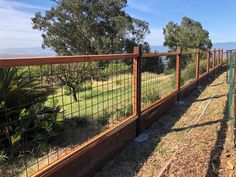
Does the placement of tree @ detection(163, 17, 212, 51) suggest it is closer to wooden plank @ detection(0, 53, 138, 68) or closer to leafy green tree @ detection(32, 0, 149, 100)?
leafy green tree @ detection(32, 0, 149, 100)

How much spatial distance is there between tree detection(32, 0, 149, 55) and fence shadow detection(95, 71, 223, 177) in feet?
67.7

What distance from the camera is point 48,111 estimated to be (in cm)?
396

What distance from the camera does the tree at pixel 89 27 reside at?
81.7 feet

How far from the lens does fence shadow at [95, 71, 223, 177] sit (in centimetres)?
291

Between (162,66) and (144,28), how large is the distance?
2215 centimetres

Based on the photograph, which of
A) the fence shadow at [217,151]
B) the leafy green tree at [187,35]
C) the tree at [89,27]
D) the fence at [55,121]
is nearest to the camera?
the fence at [55,121]

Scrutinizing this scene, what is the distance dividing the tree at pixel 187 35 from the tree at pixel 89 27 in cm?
609

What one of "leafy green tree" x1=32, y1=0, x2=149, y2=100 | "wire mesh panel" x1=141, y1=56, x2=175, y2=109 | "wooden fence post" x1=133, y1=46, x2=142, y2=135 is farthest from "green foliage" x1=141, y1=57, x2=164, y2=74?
"leafy green tree" x1=32, y1=0, x2=149, y2=100

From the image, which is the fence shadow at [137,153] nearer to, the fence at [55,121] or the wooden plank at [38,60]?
the fence at [55,121]

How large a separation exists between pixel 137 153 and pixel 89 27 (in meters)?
22.8

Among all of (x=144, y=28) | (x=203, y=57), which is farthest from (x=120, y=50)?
(x=203, y=57)

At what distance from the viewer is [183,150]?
335 centimetres

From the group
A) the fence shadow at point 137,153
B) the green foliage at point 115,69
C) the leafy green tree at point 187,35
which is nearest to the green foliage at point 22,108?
the green foliage at point 115,69

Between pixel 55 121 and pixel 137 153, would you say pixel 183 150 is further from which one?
pixel 55 121
